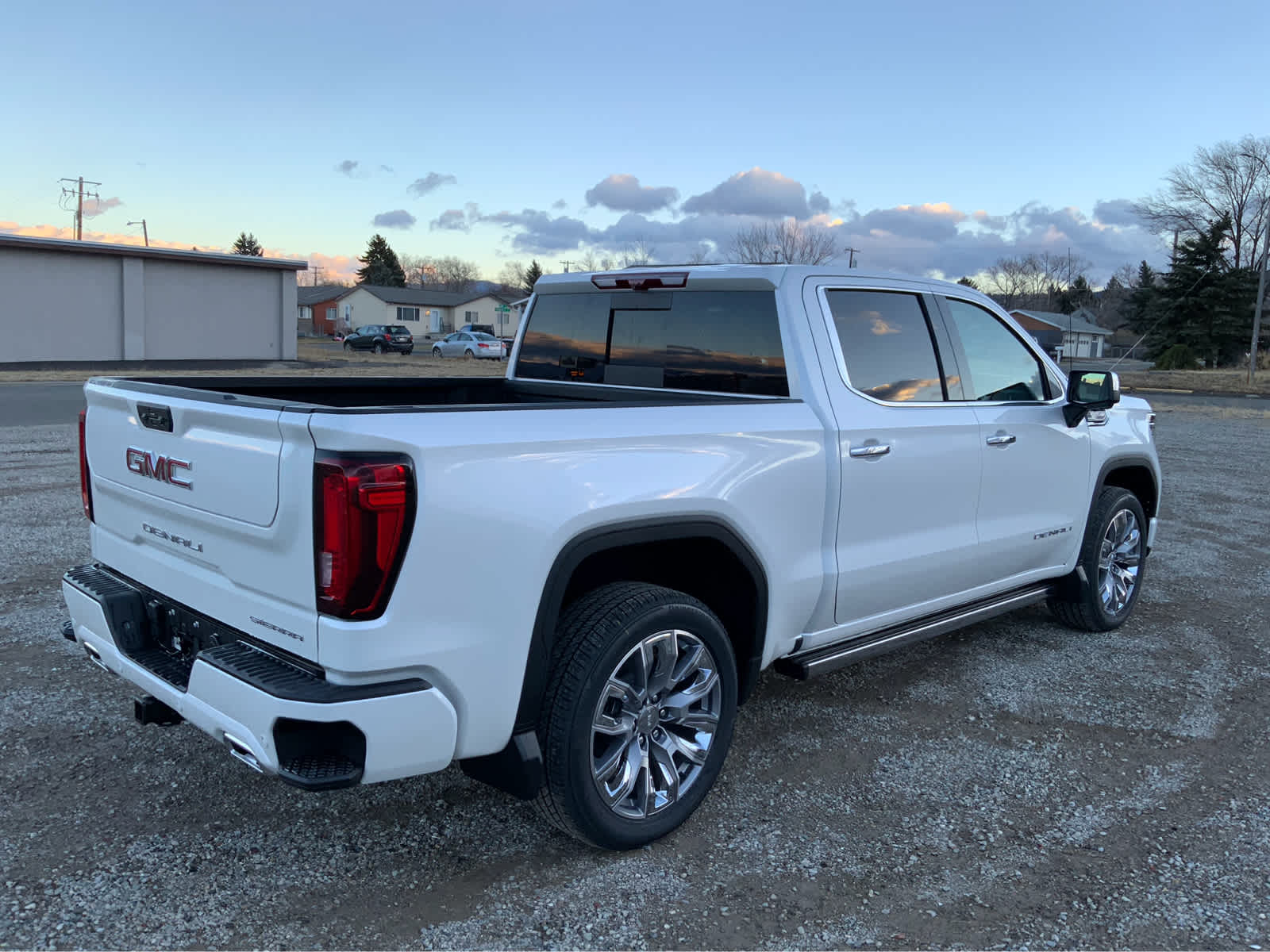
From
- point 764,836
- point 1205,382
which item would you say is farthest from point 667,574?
point 1205,382

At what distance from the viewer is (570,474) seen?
289 cm

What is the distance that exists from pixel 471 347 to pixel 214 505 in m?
43.7

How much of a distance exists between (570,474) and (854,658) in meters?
1.74

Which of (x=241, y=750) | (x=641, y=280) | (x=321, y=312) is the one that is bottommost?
(x=241, y=750)

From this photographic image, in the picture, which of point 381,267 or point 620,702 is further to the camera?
point 381,267

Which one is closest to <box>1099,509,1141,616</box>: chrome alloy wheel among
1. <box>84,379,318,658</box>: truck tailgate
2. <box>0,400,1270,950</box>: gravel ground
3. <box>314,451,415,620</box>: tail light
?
<box>0,400,1270,950</box>: gravel ground

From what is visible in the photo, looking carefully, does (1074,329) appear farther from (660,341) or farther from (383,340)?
(660,341)

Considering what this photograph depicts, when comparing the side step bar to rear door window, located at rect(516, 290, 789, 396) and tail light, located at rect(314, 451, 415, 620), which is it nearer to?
rear door window, located at rect(516, 290, 789, 396)

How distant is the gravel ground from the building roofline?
106 ft

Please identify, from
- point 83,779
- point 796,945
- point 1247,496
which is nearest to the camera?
point 796,945

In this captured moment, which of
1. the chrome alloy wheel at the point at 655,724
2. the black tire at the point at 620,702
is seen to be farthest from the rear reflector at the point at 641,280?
the chrome alloy wheel at the point at 655,724

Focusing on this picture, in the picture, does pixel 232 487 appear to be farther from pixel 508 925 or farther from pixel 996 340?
pixel 996 340

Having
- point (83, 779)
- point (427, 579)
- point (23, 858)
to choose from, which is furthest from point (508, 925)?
point (83, 779)

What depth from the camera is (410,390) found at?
5043 millimetres
